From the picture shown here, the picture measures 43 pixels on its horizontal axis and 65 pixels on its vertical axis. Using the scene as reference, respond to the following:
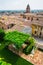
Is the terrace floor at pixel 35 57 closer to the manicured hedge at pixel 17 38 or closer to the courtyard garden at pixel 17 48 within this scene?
the courtyard garden at pixel 17 48

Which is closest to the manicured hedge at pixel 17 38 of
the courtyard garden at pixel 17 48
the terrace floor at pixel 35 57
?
the courtyard garden at pixel 17 48

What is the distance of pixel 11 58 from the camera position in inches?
949

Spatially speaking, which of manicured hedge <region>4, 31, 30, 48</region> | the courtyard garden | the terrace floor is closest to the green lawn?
the courtyard garden

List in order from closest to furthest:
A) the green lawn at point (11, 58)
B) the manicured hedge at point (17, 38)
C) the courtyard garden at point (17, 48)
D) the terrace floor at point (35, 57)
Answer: the green lawn at point (11, 58) < the terrace floor at point (35, 57) < the courtyard garden at point (17, 48) < the manicured hedge at point (17, 38)

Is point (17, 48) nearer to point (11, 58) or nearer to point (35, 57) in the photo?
point (11, 58)

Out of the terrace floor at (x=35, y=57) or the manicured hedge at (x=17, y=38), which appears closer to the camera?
the terrace floor at (x=35, y=57)

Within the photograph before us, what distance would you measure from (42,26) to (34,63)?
1260cm

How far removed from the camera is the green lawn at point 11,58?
22.9m

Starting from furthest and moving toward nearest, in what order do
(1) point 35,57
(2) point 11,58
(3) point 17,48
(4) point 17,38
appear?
(4) point 17,38 < (3) point 17,48 < (1) point 35,57 < (2) point 11,58

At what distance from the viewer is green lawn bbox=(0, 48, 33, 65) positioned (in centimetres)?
2287

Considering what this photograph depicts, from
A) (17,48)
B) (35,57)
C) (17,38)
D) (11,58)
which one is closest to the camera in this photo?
(11,58)

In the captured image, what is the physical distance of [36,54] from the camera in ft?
83.4

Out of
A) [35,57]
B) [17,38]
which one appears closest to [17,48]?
[17,38]

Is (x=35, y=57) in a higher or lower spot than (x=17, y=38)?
lower
